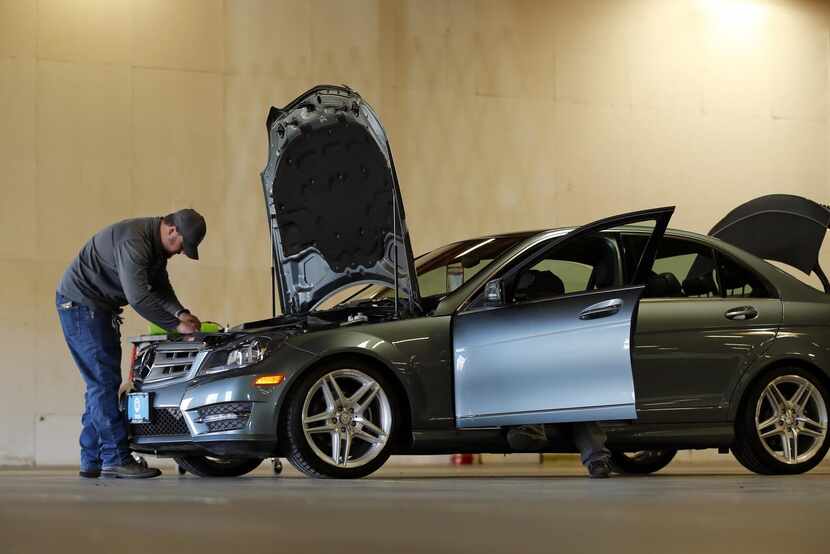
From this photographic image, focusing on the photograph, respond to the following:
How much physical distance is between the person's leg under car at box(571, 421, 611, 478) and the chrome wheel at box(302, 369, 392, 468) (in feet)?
3.39

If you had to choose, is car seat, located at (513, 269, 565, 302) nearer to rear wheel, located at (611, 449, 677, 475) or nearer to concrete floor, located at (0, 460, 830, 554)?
concrete floor, located at (0, 460, 830, 554)

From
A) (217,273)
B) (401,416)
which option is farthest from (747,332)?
(217,273)

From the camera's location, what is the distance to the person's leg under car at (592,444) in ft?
23.9

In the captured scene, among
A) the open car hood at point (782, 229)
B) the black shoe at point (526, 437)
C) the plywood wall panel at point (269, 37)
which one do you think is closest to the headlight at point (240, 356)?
the black shoe at point (526, 437)

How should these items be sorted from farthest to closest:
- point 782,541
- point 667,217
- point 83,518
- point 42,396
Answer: point 42,396
point 667,217
point 83,518
point 782,541

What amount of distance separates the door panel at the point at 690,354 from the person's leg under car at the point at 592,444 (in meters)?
0.40

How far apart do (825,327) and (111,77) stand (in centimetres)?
688

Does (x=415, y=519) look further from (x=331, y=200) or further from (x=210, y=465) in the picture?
(x=210, y=465)

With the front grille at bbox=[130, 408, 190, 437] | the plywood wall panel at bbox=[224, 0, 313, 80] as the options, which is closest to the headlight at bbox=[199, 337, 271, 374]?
the front grille at bbox=[130, 408, 190, 437]

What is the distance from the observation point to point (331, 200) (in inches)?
303

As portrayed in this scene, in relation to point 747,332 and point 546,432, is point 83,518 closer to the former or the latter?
point 546,432

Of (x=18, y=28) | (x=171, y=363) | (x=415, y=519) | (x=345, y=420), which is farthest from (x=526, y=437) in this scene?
(x=18, y=28)

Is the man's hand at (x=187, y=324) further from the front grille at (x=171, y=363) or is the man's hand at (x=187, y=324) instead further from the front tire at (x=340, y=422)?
the front tire at (x=340, y=422)

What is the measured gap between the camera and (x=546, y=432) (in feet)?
24.2
